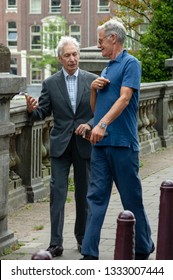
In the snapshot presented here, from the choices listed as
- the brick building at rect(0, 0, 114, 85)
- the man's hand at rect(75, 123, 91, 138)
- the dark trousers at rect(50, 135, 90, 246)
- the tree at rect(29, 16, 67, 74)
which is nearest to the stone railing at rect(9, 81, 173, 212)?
the dark trousers at rect(50, 135, 90, 246)

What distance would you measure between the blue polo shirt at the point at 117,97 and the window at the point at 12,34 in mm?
104130

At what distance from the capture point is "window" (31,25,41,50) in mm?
111125

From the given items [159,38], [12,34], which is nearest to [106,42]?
[159,38]

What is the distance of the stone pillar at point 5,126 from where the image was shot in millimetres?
9039

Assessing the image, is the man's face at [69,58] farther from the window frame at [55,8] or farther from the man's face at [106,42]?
the window frame at [55,8]

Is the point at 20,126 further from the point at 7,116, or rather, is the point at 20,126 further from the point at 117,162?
the point at 117,162

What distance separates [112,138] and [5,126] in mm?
1316

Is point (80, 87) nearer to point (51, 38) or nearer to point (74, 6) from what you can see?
point (51, 38)

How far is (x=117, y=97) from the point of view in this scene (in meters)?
8.14

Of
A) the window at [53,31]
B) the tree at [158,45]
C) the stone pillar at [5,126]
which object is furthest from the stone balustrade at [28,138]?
the window at [53,31]

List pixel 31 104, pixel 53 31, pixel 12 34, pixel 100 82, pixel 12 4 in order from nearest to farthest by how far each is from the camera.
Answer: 1. pixel 100 82
2. pixel 31 104
3. pixel 53 31
4. pixel 12 34
5. pixel 12 4

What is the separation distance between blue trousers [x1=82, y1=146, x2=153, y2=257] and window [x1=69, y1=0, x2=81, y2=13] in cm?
10079


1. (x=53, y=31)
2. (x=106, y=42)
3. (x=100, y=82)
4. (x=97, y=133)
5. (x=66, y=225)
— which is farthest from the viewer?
(x=53, y=31)
